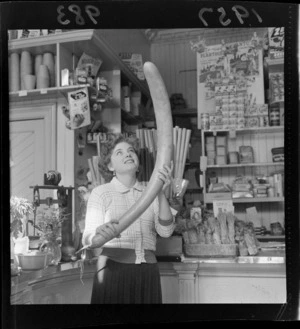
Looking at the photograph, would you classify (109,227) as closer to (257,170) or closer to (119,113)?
(119,113)

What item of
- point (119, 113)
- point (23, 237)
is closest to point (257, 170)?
point (119, 113)

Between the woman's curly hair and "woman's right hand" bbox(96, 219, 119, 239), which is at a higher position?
the woman's curly hair

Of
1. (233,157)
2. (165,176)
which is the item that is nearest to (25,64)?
(165,176)

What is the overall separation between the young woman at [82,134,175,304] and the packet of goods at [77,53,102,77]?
1.20ft

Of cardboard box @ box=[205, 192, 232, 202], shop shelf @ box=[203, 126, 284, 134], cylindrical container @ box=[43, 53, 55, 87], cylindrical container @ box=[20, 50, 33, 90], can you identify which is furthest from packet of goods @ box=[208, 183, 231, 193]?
cylindrical container @ box=[20, 50, 33, 90]

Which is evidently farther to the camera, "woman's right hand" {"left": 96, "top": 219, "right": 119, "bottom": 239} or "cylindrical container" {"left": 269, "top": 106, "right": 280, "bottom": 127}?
"cylindrical container" {"left": 269, "top": 106, "right": 280, "bottom": 127}

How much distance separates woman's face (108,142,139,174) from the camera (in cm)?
211

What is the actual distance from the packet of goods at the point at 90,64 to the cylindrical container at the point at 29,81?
215mm

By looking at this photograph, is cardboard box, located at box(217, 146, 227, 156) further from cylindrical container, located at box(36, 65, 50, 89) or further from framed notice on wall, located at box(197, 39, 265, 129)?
cylindrical container, located at box(36, 65, 50, 89)

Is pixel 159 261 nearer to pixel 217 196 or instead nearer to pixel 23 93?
pixel 217 196

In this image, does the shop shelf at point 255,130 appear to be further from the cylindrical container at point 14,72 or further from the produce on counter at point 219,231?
the cylindrical container at point 14,72

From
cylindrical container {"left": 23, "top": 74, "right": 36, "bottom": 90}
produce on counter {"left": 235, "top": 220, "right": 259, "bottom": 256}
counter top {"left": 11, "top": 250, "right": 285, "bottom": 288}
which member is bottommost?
counter top {"left": 11, "top": 250, "right": 285, "bottom": 288}

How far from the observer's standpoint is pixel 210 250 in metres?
2.15

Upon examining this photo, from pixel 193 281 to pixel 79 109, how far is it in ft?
2.99
